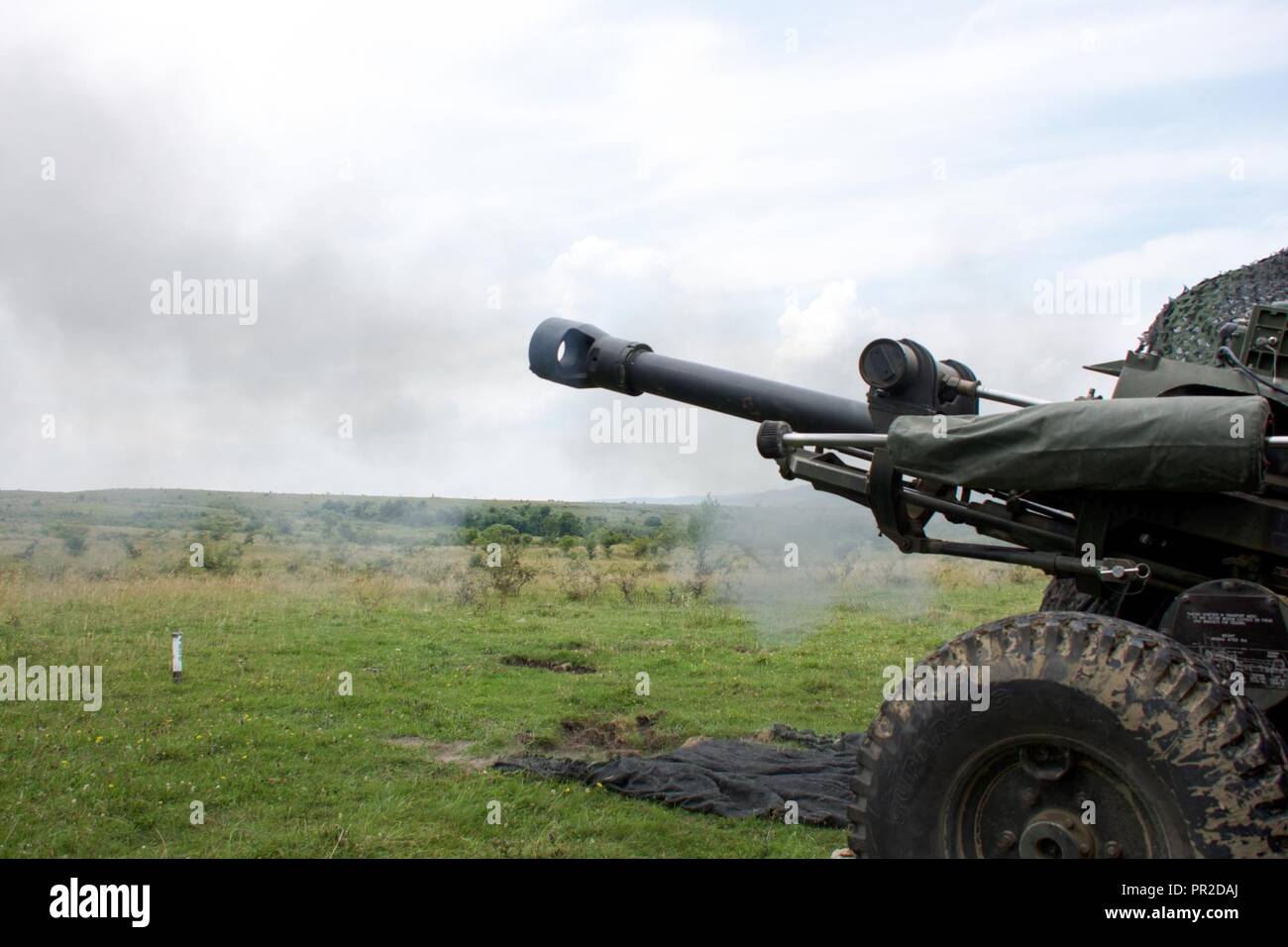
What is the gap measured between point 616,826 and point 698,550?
1873 cm

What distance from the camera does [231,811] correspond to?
7.12 m

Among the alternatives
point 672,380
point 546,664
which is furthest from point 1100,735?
point 546,664

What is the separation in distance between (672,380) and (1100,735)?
11.6 feet

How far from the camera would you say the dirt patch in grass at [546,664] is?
492 inches

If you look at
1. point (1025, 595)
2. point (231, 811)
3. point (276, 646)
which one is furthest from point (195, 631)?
point (1025, 595)

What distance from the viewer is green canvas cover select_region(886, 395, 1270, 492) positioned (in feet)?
12.8

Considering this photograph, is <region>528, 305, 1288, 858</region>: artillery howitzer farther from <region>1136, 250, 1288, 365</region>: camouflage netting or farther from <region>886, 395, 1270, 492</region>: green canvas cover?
<region>1136, 250, 1288, 365</region>: camouflage netting

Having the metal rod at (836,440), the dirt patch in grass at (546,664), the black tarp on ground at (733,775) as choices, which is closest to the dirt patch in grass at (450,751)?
the black tarp on ground at (733,775)

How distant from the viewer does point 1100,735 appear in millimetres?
3693

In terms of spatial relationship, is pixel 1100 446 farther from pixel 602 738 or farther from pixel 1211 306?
pixel 602 738

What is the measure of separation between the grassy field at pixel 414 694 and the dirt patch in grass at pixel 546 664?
4cm

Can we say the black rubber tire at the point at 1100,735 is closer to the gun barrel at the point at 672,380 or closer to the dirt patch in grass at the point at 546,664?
the gun barrel at the point at 672,380

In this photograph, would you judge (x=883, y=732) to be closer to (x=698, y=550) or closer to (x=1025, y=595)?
(x=1025, y=595)

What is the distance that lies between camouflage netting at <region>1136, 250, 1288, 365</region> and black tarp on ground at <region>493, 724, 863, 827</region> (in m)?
3.23
